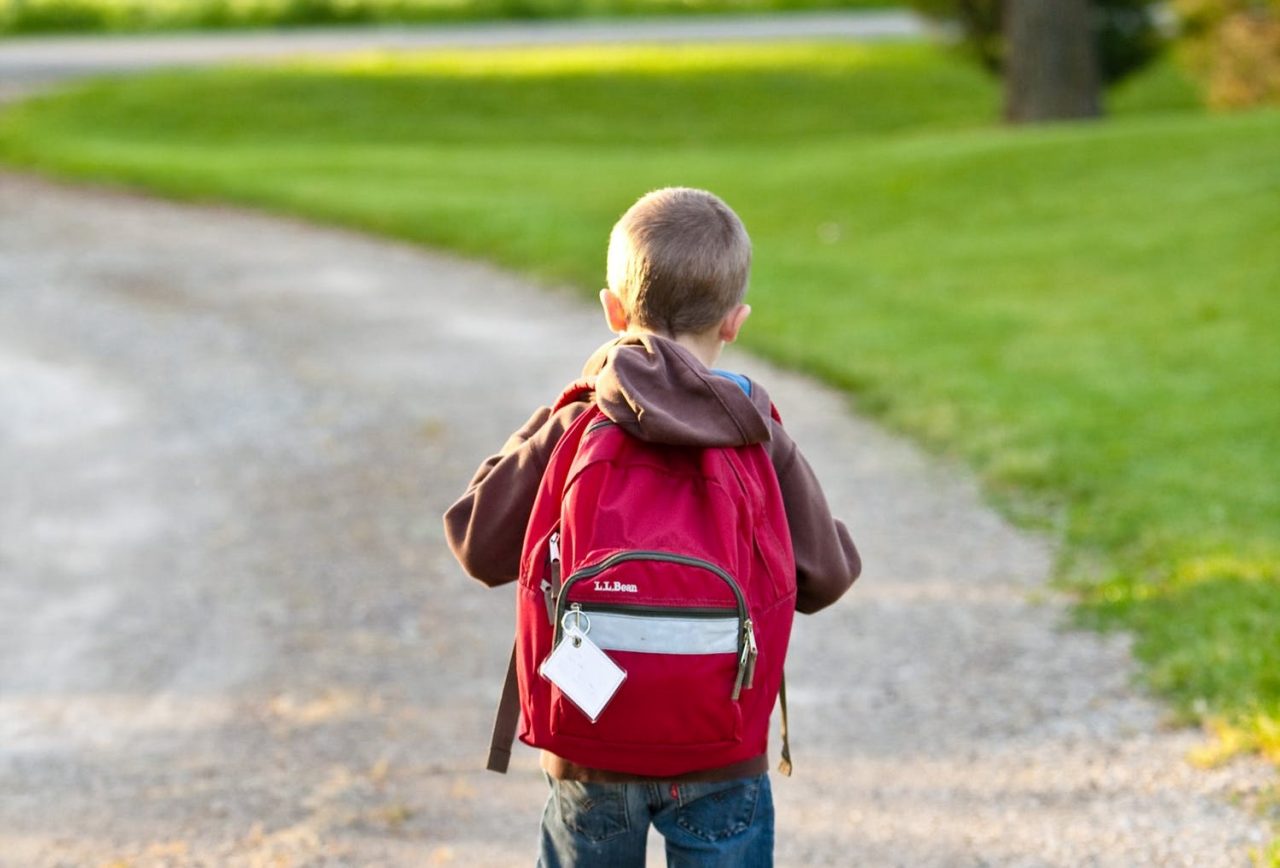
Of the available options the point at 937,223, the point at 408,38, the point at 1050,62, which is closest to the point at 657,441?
the point at 937,223

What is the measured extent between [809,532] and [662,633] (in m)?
0.32

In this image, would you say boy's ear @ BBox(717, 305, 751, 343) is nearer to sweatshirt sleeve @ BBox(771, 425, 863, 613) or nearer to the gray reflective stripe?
sweatshirt sleeve @ BBox(771, 425, 863, 613)

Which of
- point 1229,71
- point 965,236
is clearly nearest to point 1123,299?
point 965,236

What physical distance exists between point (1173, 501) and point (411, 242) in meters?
6.88

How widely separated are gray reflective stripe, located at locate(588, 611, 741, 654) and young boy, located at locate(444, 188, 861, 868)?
22 centimetres

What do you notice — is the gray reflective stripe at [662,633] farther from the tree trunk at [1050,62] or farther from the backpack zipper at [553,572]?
the tree trunk at [1050,62]

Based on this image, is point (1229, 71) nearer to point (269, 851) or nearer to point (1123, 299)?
point (1123, 299)

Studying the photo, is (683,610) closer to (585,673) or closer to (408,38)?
(585,673)

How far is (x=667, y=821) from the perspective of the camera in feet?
7.80

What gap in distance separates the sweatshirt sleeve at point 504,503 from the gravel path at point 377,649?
1.26 m

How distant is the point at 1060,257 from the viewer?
10617mm

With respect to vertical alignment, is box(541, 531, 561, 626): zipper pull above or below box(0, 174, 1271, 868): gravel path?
above

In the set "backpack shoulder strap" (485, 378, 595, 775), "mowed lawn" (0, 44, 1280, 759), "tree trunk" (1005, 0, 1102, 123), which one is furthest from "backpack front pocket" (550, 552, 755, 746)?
"tree trunk" (1005, 0, 1102, 123)

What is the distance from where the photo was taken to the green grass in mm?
26359
